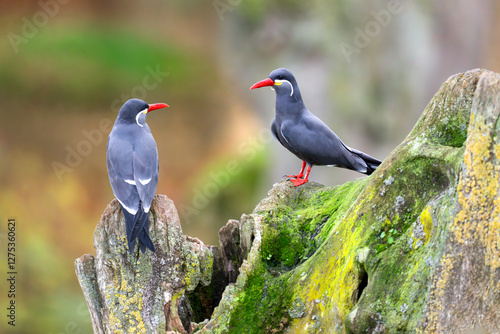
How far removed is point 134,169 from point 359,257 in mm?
1615

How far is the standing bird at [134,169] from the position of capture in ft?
12.6

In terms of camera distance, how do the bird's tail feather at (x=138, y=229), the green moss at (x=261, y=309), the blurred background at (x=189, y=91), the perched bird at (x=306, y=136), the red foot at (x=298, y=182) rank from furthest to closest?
the blurred background at (x=189, y=91) < the perched bird at (x=306, y=136) < the red foot at (x=298, y=182) < the bird's tail feather at (x=138, y=229) < the green moss at (x=261, y=309)

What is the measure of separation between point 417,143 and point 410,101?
4.87 meters

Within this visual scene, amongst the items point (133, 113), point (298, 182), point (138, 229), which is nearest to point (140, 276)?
point (138, 229)

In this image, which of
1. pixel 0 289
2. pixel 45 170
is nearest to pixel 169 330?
pixel 0 289

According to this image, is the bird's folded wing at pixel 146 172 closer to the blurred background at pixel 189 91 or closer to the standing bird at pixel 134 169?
the standing bird at pixel 134 169

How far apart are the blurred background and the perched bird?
237cm

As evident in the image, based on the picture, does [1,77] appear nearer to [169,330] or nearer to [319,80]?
[319,80]

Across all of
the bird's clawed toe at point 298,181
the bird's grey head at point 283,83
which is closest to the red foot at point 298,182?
the bird's clawed toe at point 298,181

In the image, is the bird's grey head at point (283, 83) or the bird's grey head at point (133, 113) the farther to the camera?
the bird's grey head at point (283, 83)

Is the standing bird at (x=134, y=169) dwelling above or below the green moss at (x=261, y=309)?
above

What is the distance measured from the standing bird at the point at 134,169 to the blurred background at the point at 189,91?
11.3ft

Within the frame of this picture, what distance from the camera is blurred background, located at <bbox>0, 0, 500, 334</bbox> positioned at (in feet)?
26.3

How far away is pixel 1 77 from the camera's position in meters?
15.8
